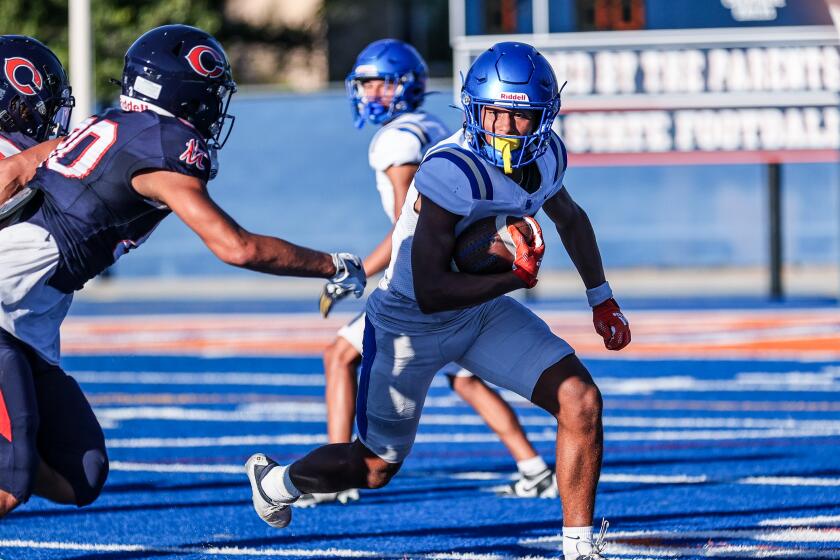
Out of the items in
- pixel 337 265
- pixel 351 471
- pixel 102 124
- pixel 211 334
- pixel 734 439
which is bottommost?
pixel 211 334

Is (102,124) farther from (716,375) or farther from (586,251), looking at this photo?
(716,375)

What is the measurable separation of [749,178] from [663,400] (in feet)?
31.2

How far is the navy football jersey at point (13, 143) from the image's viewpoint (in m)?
4.22

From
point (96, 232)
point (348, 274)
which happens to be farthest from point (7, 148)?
point (348, 274)

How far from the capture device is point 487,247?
4.00 m

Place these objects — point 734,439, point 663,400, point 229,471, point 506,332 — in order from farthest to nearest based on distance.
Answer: point 663,400, point 734,439, point 229,471, point 506,332

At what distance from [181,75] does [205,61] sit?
103 millimetres

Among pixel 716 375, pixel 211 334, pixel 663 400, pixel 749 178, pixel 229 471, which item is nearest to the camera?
pixel 229 471

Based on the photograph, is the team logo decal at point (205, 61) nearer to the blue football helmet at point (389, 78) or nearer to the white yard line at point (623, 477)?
the blue football helmet at point (389, 78)

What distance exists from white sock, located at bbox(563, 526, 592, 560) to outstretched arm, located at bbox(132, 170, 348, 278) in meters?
1.15

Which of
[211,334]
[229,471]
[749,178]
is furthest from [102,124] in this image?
[749,178]

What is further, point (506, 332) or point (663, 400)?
point (663, 400)

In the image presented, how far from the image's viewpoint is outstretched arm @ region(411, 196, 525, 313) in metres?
3.94

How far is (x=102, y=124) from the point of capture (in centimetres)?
396
